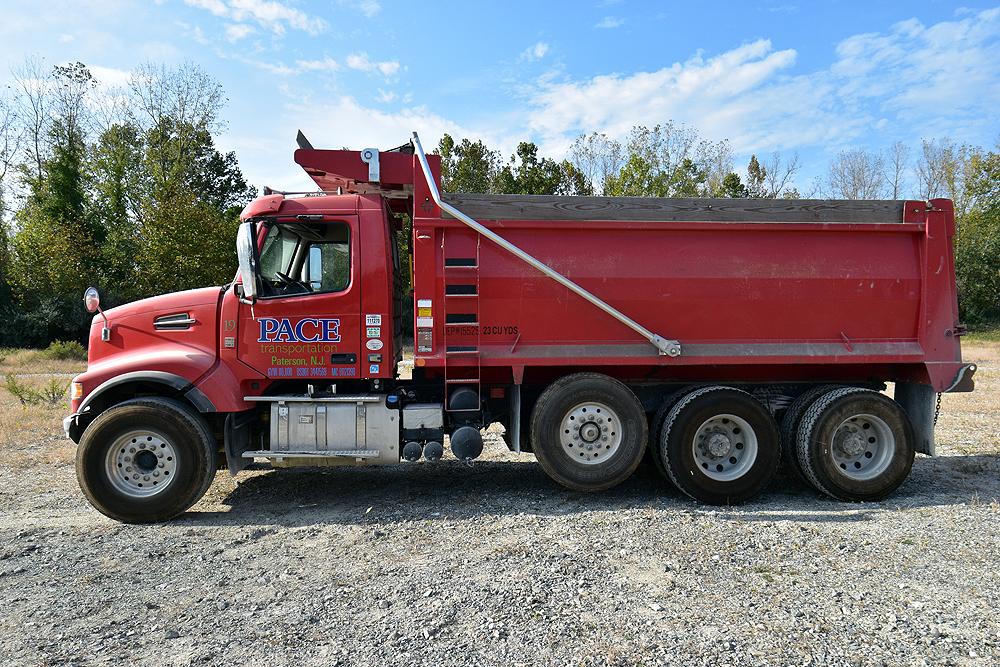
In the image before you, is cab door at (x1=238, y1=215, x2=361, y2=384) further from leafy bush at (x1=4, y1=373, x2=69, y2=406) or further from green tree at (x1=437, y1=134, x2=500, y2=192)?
green tree at (x1=437, y1=134, x2=500, y2=192)

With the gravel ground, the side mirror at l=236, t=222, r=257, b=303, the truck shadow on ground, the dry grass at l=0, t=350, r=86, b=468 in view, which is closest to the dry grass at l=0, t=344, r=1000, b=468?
the dry grass at l=0, t=350, r=86, b=468

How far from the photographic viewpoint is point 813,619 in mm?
3777

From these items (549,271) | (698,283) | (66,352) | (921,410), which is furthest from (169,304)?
(66,352)

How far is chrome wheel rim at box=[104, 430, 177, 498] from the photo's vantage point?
575 cm

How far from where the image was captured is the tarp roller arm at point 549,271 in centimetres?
591

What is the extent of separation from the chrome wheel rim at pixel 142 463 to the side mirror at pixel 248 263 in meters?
1.53

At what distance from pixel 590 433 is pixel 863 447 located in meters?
2.76

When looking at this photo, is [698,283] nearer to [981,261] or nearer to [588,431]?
[588,431]

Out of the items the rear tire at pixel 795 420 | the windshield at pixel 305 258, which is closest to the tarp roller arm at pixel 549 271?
the windshield at pixel 305 258

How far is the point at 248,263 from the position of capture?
584 centimetres

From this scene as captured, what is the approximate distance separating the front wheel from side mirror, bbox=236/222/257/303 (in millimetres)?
1232

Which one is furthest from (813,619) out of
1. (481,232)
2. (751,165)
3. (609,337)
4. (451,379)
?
(751,165)

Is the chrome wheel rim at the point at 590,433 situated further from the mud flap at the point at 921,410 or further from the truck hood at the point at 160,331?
the truck hood at the point at 160,331

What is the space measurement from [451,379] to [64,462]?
5.46m
